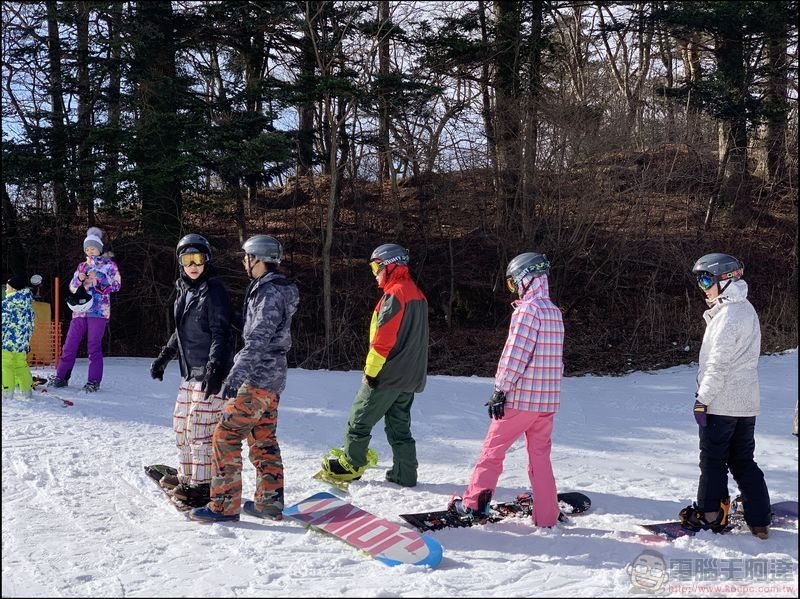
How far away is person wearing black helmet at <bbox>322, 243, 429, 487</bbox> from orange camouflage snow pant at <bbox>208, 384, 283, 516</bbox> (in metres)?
0.88

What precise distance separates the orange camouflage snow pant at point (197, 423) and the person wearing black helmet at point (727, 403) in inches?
124

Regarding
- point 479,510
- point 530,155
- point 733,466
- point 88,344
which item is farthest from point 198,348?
point 530,155

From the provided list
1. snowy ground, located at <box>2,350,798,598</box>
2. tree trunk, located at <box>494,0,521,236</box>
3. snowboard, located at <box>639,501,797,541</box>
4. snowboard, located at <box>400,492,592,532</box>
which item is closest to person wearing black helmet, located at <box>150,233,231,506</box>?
snowy ground, located at <box>2,350,798,598</box>

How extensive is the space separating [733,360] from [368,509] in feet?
8.45

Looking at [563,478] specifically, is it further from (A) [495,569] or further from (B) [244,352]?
(B) [244,352]

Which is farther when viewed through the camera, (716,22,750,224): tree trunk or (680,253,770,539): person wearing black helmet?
(716,22,750,224): tree trunk

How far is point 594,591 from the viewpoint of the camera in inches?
146

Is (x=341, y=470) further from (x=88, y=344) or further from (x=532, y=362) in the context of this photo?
(x=88, y=344)

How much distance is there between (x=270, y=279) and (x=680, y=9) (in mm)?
14648

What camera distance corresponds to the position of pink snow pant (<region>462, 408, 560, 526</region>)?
15.4ft

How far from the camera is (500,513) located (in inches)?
193

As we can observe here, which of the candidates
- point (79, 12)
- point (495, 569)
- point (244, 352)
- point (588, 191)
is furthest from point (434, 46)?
point (495, 569)

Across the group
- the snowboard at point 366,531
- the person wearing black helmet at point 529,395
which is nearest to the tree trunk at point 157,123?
the snowboard at point 366,531

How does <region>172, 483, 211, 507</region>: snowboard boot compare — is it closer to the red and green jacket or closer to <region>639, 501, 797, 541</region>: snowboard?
the red and green jacket
